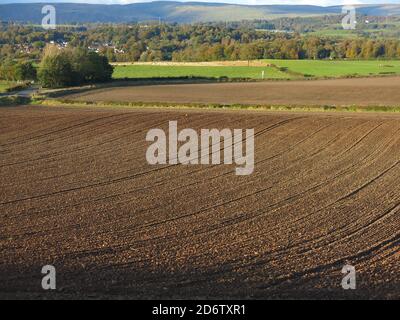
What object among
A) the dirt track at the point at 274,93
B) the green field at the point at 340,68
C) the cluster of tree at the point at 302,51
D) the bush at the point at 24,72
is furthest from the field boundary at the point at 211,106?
the cluster of tree at the point at 302,51

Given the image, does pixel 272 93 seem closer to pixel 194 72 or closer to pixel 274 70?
pixel 274 70

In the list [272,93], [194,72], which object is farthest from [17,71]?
[272,93]

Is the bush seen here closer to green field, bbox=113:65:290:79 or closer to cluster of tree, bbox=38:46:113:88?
cluster of tree, bbox=38:46:113:88

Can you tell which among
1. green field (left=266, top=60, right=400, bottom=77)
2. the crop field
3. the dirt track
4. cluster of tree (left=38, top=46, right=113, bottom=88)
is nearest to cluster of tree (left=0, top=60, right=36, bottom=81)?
cluster of tree (left=38, top=46, right=113, bottom=88)

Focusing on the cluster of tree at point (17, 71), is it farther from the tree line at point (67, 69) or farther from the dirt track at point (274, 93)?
the dirt track at point (274, 93)

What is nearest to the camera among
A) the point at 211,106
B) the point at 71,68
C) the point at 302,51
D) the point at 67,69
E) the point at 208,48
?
the point at 211,106
